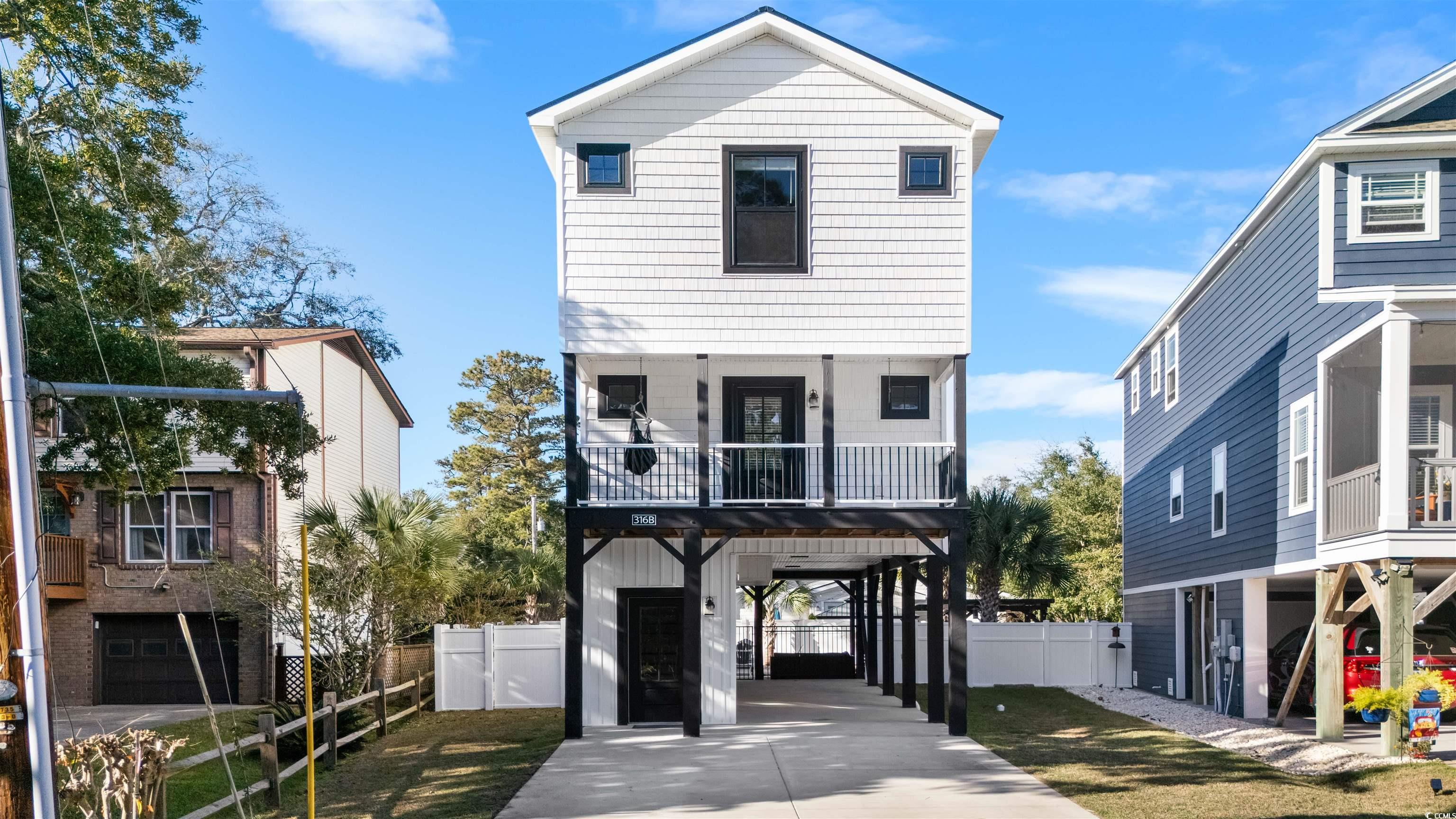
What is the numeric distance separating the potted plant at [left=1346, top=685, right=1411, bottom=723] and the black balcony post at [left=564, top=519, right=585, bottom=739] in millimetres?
9161

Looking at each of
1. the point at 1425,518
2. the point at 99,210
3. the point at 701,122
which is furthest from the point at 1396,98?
the point at 99,210

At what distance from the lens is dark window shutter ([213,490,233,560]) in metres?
22.8

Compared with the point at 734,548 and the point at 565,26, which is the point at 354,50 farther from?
the point at 734,548

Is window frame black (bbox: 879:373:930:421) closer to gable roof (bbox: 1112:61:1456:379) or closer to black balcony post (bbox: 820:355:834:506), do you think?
black balcony post (bbox: 820:355:834:506)

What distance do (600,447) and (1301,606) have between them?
12.6 meters

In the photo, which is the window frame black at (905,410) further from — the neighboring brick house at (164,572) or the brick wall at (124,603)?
the brick wall at (124,603)

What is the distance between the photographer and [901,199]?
1645cm

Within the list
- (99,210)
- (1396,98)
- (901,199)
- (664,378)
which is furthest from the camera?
(664,378)

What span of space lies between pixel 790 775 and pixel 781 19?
9608mm

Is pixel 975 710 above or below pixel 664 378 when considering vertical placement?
below

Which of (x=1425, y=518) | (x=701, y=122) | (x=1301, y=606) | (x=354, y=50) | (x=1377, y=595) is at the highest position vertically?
(x=354, y=50)

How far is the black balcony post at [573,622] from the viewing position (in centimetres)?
1591

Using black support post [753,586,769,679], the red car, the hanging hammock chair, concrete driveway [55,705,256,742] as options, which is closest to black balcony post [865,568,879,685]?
black support post [753,586,769,679]

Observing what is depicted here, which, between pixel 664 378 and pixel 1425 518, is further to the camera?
pixel 664 378
